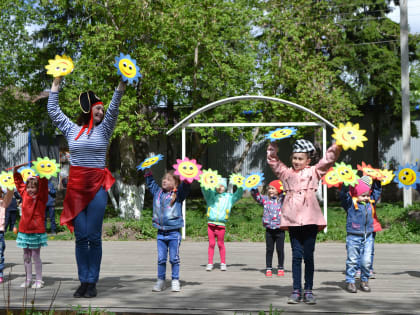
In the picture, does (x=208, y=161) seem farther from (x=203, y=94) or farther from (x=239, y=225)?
(x=239, y=225)

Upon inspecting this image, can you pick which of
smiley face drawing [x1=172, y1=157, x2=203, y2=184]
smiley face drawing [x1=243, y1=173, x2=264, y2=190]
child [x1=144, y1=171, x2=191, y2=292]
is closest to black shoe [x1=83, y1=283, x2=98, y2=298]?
child [x1=144, y1=171, x2=191, y2=292]

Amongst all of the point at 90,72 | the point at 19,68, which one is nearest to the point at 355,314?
the point at 90,72

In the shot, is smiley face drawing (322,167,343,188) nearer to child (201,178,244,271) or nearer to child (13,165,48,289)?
child (201,178,244,271)

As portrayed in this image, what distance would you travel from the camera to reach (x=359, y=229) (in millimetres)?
7336

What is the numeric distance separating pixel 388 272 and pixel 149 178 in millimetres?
4298

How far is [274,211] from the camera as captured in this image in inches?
349

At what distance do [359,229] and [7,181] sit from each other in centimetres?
495

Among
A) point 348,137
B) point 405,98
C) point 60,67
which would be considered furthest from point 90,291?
point 405,98

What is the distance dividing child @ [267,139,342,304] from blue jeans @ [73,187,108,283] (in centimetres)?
211

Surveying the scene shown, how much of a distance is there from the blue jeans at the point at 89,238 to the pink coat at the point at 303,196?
2.11m

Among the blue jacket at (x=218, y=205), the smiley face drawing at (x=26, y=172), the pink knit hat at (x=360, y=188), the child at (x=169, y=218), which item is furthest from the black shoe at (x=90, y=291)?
the pink knit hat at (x=360, y=188)

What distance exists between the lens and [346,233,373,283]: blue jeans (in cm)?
720

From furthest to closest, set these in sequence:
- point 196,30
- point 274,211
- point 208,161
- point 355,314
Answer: point 208,161
point 196,30
point 274,211
point 355,314

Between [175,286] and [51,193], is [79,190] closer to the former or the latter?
[175,286]
